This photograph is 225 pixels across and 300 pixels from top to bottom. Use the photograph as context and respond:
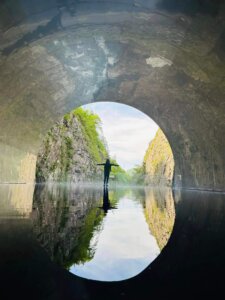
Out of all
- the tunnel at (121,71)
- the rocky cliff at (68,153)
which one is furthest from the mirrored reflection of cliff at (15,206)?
the rocky cliff at (68,153)

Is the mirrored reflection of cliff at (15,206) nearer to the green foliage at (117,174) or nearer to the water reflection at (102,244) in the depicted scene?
the water reflection at (102,244)

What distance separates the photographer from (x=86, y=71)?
11.2m

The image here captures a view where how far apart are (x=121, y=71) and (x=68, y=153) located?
21744 mm

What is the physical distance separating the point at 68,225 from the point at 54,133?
81.6ft

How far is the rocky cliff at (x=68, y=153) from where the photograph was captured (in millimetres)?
25469

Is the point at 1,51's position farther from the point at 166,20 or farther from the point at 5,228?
the point at 5,228

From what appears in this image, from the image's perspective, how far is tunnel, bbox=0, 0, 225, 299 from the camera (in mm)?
7109

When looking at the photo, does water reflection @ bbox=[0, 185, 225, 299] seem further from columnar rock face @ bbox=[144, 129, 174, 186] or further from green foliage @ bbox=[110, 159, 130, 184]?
green foliage @ bbox=[110, 159, 130, 184]

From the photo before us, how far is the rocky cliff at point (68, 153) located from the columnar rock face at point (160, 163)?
30.0ft

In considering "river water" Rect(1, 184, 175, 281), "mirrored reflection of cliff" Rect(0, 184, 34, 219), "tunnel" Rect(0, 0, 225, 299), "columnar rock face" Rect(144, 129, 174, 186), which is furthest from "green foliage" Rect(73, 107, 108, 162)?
"river water" Rect(1, 184, 175, 281)

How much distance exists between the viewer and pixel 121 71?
1112cm

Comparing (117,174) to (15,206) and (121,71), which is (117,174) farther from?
(15,206)

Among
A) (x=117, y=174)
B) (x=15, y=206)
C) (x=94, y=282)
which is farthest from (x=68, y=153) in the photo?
(x=117, y=174)

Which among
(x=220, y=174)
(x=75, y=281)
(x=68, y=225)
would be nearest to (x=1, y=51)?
(x=68, y=225)
